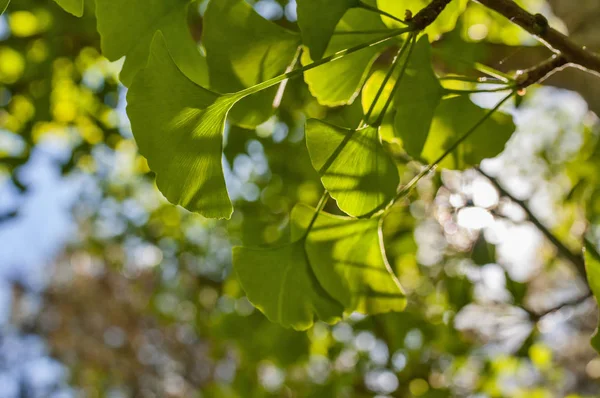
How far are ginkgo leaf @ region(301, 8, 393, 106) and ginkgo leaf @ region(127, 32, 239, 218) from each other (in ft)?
0.36

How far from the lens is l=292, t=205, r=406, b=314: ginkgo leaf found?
A: 50cm

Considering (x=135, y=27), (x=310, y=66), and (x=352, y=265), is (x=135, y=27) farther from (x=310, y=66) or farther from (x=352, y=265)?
(x=352, y=265)

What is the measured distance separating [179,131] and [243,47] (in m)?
0.11

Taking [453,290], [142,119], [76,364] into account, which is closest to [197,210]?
[142,119]

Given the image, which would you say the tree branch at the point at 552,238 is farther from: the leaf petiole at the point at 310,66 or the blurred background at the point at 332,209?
the leaf petiole at the point at 310,66

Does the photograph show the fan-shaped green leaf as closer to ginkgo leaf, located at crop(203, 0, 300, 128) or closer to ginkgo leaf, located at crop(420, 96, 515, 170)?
ginkgo leaf, located at crop(420, 96, 515, 170)

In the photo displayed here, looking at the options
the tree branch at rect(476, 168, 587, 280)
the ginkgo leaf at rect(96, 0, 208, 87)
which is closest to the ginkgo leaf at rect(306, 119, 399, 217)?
the ginkgo leaf at rect(96, 0, 208, 87)

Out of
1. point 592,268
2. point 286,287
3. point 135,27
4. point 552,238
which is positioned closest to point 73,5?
point 135,27

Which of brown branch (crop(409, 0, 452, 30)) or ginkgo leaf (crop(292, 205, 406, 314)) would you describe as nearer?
brown branch (crop(409, 0, 452, 30))

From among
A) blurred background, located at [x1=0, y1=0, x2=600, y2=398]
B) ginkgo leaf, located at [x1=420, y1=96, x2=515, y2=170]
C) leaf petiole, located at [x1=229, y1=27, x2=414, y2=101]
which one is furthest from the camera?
blurred background, located at [x1=0, y1=0, x2=600, y2=398]

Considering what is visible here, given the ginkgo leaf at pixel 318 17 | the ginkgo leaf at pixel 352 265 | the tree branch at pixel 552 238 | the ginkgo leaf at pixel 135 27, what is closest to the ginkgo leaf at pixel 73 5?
the ginkgo leaf at pixel 135 27

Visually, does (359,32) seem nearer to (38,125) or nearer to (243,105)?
(243,105)

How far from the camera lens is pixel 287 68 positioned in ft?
1.55

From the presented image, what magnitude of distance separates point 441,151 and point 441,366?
107 centimetres
